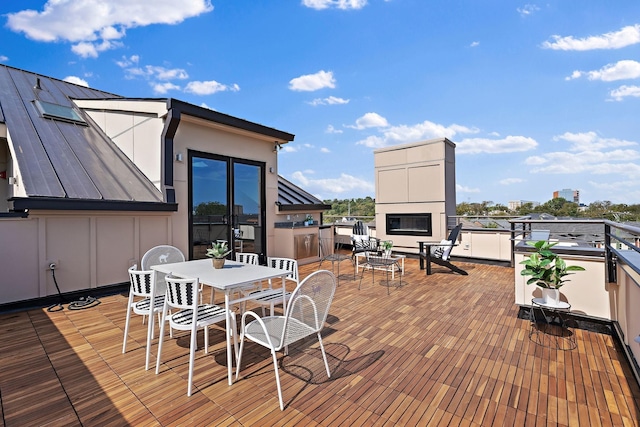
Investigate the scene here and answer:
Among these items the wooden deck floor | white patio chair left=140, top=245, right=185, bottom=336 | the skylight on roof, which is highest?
the skylight on roof

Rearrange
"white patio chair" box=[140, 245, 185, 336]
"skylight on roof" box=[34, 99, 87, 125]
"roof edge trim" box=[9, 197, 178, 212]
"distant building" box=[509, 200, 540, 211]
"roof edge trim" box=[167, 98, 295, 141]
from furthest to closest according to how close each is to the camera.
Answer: "distant building" box=[509, 200, 540, 211] < "skylight on roof" box=[34, 99, 87, 125] < "roof edge trim" box=[167, 98, 295, 141] < "roof edge trim" box=[9, 197, 178, 212] < "white patio chair" box=[140, 245, 185, 336]

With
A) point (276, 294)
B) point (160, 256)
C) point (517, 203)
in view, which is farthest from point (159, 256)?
point (517, 203)

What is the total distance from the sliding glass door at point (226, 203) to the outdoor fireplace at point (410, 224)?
12.6 feet

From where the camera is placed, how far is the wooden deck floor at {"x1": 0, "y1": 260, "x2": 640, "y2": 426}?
1826 millimetres

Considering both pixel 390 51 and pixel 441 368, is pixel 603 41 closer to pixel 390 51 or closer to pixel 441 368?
pixel 390 51

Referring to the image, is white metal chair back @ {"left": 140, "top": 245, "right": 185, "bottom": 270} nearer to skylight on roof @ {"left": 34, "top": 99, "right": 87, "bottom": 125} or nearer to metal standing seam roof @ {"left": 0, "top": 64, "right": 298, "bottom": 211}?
metal standing seam roof @ {"left": 0, "top": 64, "right": 298, "bottom": 211}

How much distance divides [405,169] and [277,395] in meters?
7.27

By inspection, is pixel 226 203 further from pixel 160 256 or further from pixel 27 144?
pixel 27 144

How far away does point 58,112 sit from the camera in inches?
239

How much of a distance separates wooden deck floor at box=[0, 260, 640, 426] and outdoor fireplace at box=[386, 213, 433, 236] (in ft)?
14.7

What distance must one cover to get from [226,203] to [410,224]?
16.6 feet

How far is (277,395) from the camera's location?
204 cm

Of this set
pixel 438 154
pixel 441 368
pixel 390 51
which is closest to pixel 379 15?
pixel 390 51

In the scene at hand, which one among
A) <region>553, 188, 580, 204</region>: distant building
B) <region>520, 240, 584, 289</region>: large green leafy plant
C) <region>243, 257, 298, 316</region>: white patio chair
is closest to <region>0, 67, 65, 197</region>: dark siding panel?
<region>243, 257, 298, 316</region>: white patio chair
